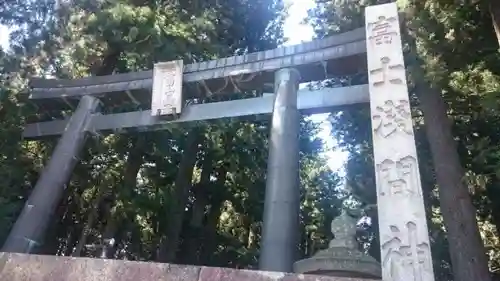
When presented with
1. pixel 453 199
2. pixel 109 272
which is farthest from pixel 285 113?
pixel 109 272

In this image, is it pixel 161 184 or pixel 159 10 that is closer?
pixel 159 10

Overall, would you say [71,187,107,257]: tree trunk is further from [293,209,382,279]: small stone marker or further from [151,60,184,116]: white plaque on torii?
[293,209,382,279]: small stone marker

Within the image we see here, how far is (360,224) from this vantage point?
11570mm

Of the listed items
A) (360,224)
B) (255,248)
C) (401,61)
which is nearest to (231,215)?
(255,248)

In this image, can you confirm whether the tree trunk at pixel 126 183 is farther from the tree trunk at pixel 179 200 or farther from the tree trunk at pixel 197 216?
the tree trunk at pixel 197 216

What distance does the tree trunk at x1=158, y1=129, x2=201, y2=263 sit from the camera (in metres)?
11.5

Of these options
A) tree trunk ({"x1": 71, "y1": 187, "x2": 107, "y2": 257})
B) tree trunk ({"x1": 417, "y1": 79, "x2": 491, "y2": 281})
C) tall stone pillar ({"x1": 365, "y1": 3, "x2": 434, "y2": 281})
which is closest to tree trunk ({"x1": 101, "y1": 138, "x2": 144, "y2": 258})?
tree trunk ({"x1": 71, "y1": 187, "x2": 107, "y2": 257})

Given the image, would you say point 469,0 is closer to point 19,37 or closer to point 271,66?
point 271,66

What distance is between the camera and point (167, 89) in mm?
7336

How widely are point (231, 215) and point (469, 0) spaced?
33.9 feet

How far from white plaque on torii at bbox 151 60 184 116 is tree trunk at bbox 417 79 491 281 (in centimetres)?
449

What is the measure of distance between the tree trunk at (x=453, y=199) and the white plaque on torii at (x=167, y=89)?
449cm

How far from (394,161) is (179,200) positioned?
27.6 feet

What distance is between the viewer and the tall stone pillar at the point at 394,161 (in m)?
3.65
